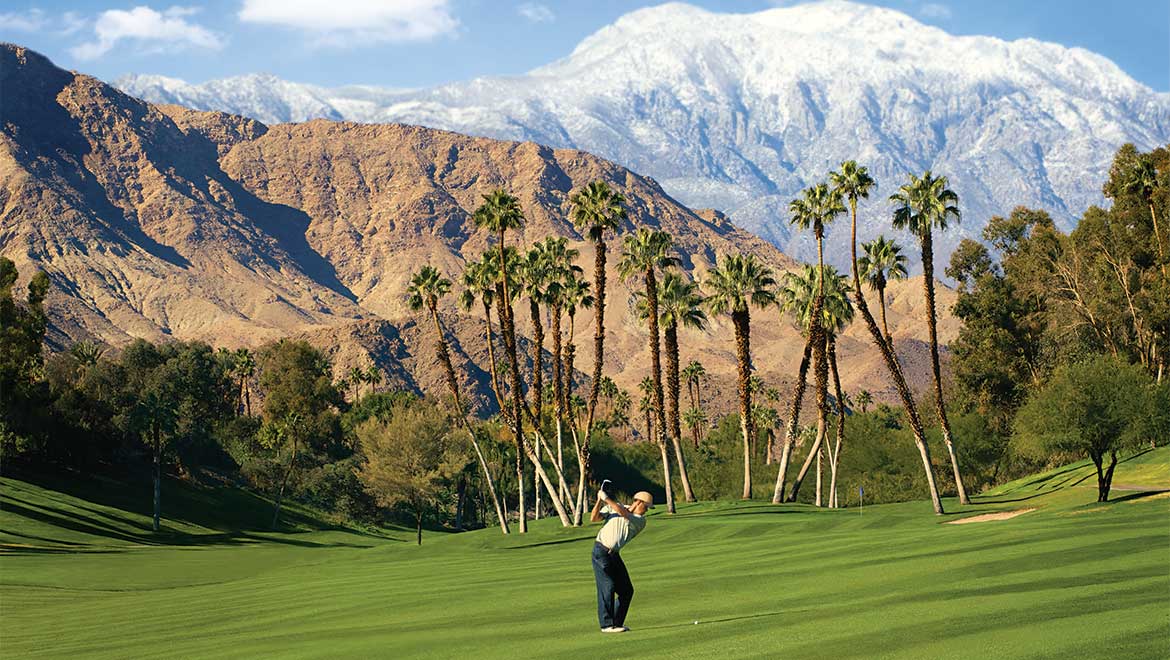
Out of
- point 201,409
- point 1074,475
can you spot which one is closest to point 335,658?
point 1074,475

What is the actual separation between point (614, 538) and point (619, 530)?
16 centimetres

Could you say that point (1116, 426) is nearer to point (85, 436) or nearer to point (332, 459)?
point (85, 436)

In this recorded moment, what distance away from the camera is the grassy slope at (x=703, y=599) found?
17.4m

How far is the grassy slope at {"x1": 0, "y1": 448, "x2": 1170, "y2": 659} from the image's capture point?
685 inches

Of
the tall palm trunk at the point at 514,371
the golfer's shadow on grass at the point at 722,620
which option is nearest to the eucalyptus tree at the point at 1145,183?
the tall palm trunk at the point at 514,371

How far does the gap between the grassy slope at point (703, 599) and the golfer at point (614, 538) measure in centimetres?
73

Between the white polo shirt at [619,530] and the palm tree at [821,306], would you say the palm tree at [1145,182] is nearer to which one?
the palm tree at [821,306]

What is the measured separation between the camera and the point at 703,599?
23.6 metres

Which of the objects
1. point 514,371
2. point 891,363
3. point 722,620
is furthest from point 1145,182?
point 722,620

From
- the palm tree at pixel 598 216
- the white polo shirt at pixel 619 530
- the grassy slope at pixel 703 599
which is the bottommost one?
→ the grassy slope at pixel 703 599

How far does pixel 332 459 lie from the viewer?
14425cm

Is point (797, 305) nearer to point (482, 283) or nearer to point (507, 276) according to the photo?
point (507, 276)

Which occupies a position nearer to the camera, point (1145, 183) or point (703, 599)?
point (703, 599)

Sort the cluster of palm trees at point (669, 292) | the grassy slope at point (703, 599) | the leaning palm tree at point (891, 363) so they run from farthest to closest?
1. the cluster of palm trees at point (669, 292)
2. the leaning palm tree at point (891, 363)
3. the grassy slope at point (703, 599)
